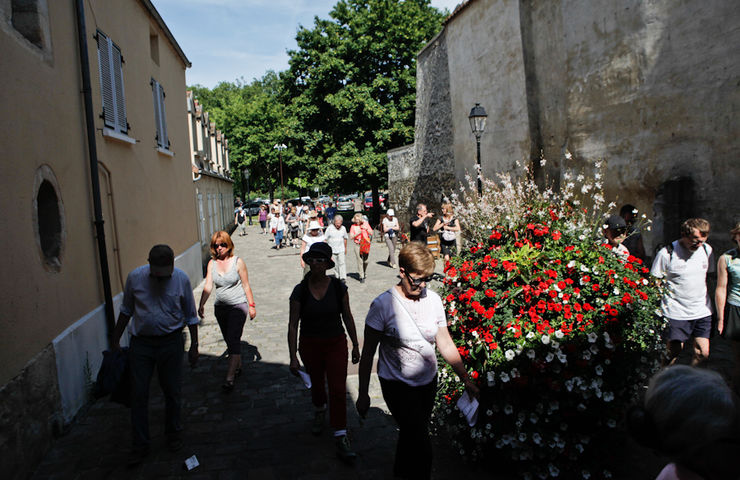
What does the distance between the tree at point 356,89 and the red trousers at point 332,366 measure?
23.5 metres

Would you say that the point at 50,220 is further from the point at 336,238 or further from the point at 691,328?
the point at 691,328

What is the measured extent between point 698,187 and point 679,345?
157 inches

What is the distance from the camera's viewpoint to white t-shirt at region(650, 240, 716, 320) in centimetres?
504

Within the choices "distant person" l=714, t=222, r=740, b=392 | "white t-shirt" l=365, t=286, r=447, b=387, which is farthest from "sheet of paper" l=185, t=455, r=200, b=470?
"distant person" l=714, t=222, r=740, b=392

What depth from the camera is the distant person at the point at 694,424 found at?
5.15 feet

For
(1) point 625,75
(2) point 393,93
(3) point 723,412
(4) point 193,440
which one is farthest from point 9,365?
(2) point 393,93

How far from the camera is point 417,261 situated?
328 cm

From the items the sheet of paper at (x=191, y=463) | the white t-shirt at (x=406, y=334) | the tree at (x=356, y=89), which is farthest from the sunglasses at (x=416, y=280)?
the tree at (x=356, y=89)

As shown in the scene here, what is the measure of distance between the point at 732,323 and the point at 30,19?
7470 millimetres

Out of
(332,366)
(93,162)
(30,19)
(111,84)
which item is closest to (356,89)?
(111,84)

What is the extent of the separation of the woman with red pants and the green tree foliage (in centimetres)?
2352

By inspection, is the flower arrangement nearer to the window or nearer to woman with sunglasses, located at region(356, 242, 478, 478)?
woman with sunglasses, located at region(356, 242, 478, 478)

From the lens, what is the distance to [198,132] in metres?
19.0

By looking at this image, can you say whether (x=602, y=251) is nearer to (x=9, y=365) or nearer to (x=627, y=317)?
(x=627, y=317)
